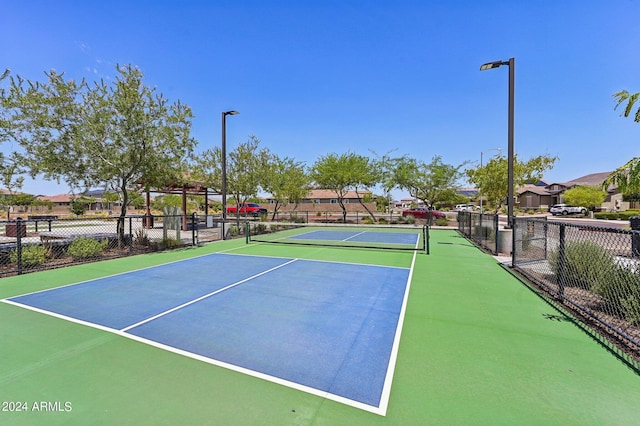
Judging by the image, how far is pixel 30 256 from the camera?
29.9 ft

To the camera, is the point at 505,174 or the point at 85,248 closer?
the point at 85,248

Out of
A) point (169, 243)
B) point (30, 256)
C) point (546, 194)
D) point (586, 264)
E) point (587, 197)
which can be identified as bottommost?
point (169, 243)

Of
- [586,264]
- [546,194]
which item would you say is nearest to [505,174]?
[586,264]

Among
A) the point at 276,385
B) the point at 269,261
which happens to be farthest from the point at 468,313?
the point at 269,261

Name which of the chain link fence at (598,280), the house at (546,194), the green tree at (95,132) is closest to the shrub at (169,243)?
the green tree at (95,132)

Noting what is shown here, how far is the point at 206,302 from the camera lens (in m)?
5.96

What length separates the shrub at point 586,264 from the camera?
231 inches

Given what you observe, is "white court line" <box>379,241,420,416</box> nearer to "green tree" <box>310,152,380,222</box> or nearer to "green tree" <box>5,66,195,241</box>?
"green tree" <box>5,66,195,241</box>

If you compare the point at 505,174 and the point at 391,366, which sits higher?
the point at 505,174

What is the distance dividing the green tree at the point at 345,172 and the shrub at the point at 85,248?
21.1 meters

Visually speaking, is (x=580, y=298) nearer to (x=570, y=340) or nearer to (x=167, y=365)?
(x=570, y=340)

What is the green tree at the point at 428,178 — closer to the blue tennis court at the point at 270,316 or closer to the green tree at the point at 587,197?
the blue tennis court at the point at 270,316

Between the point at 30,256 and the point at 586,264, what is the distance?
48.5ft

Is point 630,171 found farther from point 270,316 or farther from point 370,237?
point 370,237
